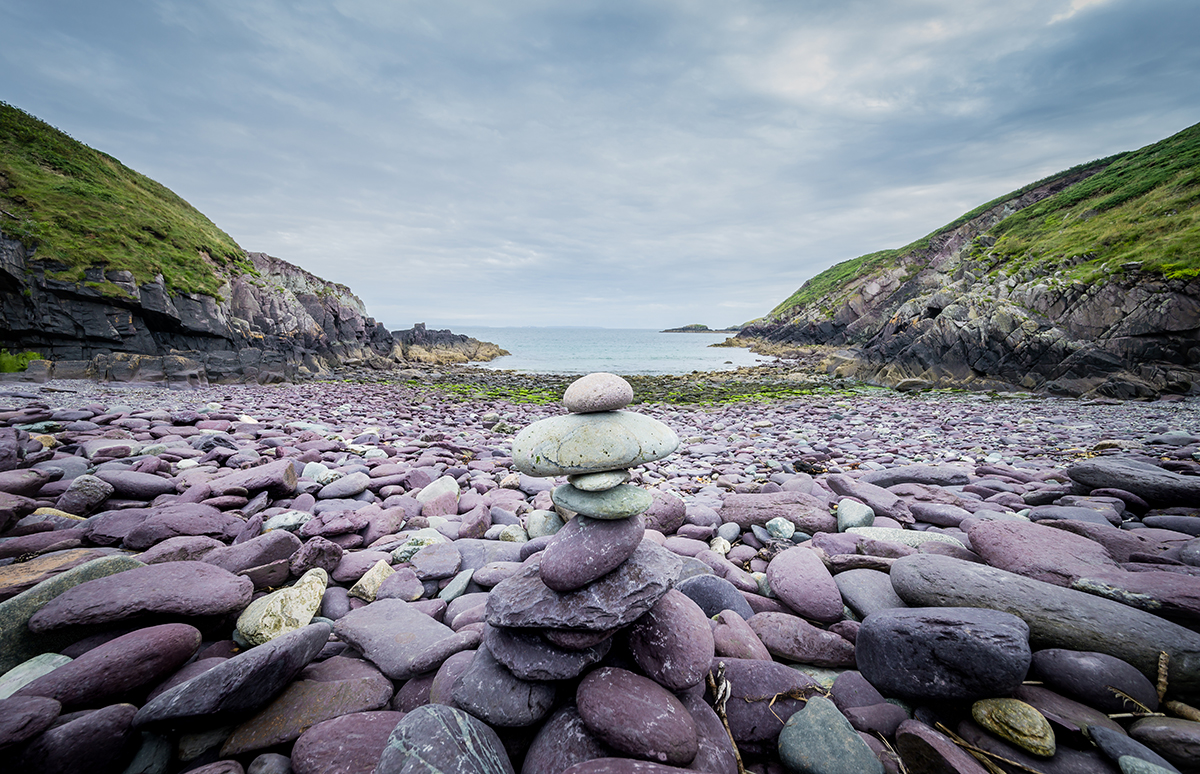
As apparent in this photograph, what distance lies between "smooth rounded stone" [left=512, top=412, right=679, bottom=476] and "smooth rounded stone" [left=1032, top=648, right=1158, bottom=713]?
2358 millimetres

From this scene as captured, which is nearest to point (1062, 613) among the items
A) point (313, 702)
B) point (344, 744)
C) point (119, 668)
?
point (344, 744)

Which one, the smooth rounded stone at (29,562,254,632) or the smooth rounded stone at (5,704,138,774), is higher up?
the smooth rounded stone at (29,562,254,632)

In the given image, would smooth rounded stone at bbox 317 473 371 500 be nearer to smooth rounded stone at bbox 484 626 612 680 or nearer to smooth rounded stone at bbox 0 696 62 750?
smooth rounded stone at bbox 0 696 62 750

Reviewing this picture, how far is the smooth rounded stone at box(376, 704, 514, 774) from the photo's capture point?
71.6 inches

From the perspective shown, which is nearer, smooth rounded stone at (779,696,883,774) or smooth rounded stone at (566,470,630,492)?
smooth rounded stone at (779,696,883,774)

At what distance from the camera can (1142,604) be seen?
97.3 inches

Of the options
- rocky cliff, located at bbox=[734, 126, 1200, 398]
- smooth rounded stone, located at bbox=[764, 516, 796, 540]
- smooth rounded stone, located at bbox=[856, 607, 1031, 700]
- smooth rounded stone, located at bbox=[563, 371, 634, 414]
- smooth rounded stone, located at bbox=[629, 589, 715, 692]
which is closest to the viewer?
smooth rounded stone, located at bbox=[856, 607, 1031, 700]

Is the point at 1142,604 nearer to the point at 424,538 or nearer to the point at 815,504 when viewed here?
the point at 815,504

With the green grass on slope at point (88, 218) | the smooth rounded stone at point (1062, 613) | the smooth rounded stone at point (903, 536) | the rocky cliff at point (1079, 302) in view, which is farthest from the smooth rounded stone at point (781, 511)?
the green grass on slope at point (88, 218)

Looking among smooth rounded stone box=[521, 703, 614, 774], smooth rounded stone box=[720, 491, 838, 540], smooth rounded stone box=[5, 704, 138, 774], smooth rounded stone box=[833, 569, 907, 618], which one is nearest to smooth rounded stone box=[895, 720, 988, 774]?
smooth rounded stone box=[833, 569, 907, 618]

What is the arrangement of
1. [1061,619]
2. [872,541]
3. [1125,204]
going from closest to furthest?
1. [1061,619]
2. [872,541]
3. [1125,204]

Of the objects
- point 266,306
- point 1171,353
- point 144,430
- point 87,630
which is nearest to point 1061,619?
point 87,630

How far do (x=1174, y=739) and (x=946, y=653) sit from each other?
2.62ft

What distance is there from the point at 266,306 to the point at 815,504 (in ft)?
120
